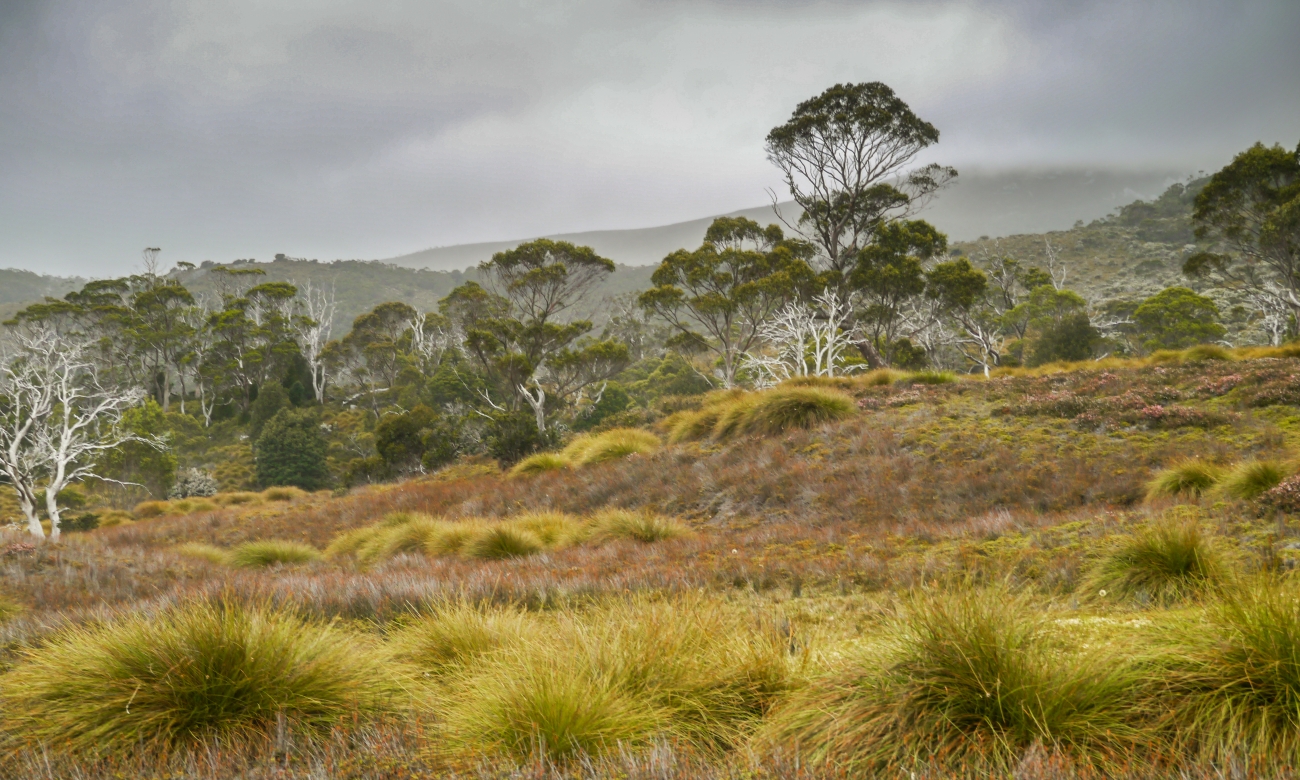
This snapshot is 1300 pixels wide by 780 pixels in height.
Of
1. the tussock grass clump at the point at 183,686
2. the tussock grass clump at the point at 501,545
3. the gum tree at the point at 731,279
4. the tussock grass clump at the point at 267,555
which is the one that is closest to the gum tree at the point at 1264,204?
the gum tree at the point at 731,279

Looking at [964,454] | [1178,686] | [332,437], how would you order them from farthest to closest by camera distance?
[332,437]
[964,454]
[1178,686]

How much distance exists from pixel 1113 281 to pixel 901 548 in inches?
2883

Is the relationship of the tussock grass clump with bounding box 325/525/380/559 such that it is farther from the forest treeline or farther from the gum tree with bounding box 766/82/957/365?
the gum tree with bounding box 766/82/957/365

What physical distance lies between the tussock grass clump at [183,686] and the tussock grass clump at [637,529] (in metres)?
5.33

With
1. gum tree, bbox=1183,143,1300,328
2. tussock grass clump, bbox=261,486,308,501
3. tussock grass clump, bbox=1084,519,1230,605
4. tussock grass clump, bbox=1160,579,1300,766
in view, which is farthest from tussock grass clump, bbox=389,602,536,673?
gum tree, bbox=1183,143,1300,328

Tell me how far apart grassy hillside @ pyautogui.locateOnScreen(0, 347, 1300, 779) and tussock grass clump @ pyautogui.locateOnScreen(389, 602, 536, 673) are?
21 mm

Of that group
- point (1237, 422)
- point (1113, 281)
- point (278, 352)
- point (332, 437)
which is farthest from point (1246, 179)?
point (278, 352)

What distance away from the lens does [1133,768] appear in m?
1.92

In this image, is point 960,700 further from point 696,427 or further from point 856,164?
point 856,164

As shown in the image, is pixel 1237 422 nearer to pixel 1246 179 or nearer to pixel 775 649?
pixel 775 649

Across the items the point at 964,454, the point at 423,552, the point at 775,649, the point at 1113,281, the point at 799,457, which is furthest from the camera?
the point at 1113,281

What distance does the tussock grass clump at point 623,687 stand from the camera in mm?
2543

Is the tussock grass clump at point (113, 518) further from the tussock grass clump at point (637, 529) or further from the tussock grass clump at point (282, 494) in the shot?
the tussock grass clump at point (637, 529)

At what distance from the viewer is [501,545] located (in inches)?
334
